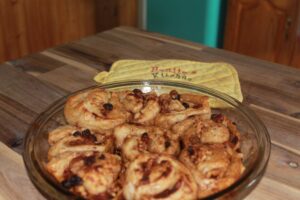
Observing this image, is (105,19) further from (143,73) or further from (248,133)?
(248,133)

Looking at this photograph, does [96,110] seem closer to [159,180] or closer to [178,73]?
[159,180]

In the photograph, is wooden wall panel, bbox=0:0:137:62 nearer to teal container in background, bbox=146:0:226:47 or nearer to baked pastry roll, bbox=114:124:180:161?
teal container in background, bbox=146:0:226:47

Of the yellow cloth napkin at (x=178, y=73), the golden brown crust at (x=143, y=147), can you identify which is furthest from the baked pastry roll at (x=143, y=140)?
the yellow cloth napkin at (x=178, y=73)

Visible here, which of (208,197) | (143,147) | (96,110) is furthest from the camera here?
(96,110)

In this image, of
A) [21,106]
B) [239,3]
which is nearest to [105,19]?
[239,3]

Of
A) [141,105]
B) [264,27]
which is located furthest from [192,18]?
[141,105]

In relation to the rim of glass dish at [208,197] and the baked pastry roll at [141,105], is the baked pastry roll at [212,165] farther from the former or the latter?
the baked pastry roll at [141,105]
